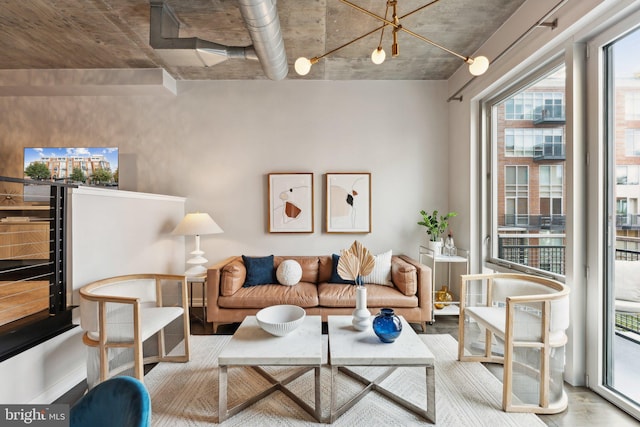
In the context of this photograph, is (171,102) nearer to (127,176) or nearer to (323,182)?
(127,176)

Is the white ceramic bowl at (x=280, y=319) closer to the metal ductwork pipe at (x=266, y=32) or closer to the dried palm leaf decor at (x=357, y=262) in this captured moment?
the dried palm leaf decor at (x=357, y=262)

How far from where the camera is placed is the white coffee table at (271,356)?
1858 mm

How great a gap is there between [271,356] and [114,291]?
5.14ft

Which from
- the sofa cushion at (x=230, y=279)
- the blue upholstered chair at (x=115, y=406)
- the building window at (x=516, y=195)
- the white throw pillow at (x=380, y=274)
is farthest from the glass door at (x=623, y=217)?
the sofa cushion at (x=230, y=279)

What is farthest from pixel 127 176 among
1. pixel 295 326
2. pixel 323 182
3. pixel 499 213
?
pixel 499 213

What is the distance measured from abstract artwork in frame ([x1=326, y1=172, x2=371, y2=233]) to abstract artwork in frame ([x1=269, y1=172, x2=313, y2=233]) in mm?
→ 271

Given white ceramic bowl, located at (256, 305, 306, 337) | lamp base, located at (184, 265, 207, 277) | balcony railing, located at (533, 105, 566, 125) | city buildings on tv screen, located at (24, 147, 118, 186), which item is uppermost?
balcony railing, located at (533, 105, 566, 125)

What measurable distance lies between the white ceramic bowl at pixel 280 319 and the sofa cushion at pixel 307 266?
4.50ft

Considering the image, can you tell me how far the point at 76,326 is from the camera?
240 centimetres

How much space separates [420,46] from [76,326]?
4058mm

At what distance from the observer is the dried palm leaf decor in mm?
2326

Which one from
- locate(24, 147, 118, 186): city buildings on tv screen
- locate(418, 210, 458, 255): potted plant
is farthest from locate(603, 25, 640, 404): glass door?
locate(24, 147, 118, 186): city buildings on tv screen

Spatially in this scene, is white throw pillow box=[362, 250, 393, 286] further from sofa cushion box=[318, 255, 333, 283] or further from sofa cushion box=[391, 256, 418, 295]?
sofa cushion box=[318, 255, 333, 283]

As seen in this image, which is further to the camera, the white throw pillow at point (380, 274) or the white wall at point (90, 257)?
the white throw pillow at point (380, 274)
